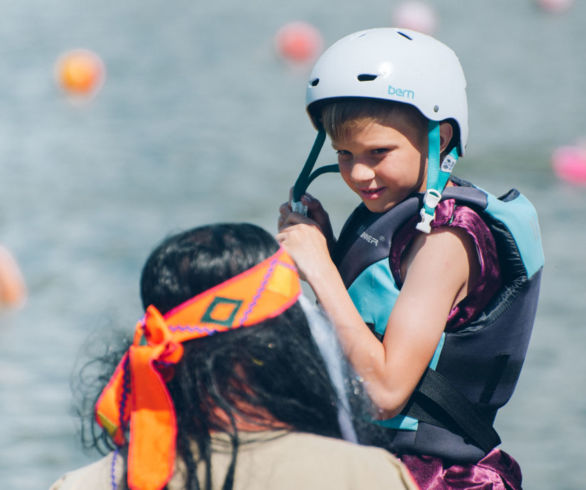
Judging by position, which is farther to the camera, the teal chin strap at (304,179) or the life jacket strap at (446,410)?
the teal chin strap at (304,179)

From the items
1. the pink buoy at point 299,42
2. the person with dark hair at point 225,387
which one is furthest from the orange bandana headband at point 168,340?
the pink buoy at point 299,42

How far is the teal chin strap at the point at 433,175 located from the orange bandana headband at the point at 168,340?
70 centimetres

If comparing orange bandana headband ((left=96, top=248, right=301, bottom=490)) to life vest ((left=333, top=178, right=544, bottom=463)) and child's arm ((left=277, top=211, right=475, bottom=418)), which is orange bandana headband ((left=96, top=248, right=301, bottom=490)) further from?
life vest ((left=333, top=178, right=544, bottom=463))

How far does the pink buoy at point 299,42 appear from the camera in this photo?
1716cm

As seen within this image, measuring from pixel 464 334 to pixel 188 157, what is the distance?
1054 cm

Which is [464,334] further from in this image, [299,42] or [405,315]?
[299,42]

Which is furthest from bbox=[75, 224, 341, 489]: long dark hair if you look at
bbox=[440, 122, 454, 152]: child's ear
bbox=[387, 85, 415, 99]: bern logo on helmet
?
bbox=[440, 122, 454, 152]: child's ear

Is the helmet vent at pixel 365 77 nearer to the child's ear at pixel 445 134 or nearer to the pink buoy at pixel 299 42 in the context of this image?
the child's ear at pixel 445 134

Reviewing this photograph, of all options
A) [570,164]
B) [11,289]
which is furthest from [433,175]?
[570,164]

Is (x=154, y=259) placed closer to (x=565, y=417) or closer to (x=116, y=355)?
(x=116, y=355)

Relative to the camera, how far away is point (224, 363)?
207cm

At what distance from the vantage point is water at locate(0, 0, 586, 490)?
7559 millimetres

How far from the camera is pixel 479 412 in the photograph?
9.29 feet

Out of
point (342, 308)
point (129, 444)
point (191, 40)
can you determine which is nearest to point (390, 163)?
point (342, 308)
